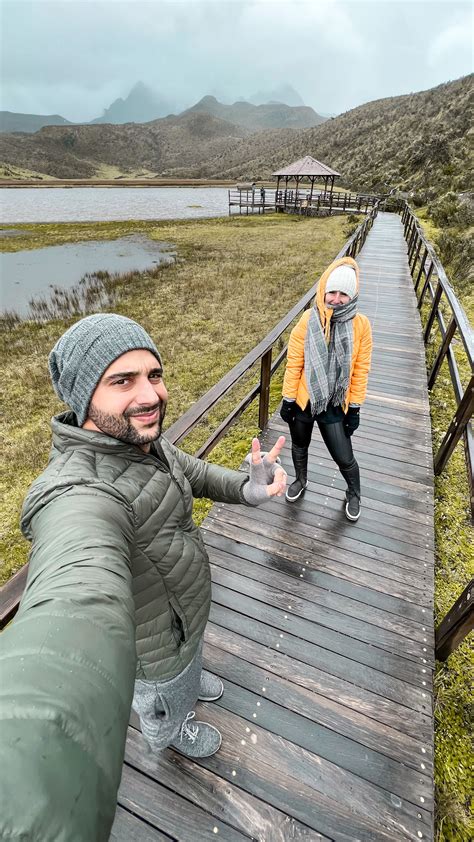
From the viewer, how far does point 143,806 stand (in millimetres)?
1664

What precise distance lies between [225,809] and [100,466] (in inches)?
65.4

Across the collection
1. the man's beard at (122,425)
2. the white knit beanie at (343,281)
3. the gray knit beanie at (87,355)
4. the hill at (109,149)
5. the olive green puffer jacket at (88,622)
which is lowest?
the olive green puffer jacket at (88,622)

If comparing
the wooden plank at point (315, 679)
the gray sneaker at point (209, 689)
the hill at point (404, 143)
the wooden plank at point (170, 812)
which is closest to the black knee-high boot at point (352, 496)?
the wooden plank at point (315, 679)

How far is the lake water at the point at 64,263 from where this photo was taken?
15.2 meters

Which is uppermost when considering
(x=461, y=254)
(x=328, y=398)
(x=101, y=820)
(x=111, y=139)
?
(x=111, y=139)

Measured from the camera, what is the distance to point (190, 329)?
10.3m

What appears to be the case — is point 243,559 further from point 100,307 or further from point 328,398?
point 100,307

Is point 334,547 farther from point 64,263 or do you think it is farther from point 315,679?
point 64,263

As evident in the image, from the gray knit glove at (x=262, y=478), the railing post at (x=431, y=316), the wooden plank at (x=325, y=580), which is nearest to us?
the gray knit glove at (x=262, y=478)

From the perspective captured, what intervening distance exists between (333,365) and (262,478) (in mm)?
Answer: 1265

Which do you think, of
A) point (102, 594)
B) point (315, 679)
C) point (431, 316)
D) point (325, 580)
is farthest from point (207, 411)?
point (431, 316)

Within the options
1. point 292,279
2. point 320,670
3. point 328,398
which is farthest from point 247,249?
point 320,670

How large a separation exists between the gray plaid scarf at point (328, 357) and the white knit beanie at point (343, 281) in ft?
0.43

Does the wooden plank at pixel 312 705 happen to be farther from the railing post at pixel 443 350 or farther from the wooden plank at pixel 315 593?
the railing post at pixel 443 350
